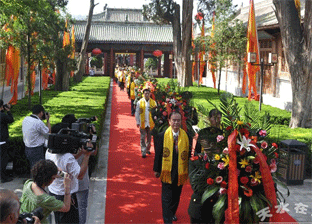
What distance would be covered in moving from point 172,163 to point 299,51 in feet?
20.3

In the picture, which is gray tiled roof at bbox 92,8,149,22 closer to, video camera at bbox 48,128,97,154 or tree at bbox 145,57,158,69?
tree at bbox 145,57,158,69

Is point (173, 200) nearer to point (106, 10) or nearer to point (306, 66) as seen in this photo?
point (306, 66)

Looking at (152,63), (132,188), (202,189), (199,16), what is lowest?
(132,188)

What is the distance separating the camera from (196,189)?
4742mm

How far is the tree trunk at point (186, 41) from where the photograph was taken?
25219 mm

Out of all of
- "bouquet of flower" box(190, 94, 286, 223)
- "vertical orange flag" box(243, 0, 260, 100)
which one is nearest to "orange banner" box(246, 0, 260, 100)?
"vertical orange flag" box(243, 0, 260, 100)

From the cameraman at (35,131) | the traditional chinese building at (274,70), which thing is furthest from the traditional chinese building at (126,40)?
the cameraman at (35,131)

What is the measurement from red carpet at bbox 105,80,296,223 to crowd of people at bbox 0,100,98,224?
139 centimetres

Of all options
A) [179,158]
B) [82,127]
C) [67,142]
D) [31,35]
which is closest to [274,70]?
[31,35]

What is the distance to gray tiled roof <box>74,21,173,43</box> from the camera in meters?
41.9

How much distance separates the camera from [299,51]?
34.0 ft

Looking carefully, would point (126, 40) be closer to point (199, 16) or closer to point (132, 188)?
point (199, 16)

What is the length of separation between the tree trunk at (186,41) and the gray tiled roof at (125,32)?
14820 millimetres

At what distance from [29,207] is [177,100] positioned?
6299 mm
